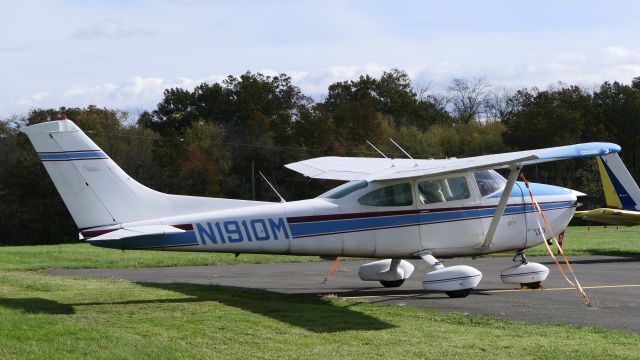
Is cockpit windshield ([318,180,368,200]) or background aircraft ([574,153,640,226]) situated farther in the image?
background aircraft ([574,153,640,226])

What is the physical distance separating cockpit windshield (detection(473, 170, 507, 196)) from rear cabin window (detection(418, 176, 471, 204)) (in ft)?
0.90

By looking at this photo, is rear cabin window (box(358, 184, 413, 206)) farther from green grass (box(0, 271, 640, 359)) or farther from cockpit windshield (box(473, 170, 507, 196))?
green grass (box(0, 271, 640, 359))

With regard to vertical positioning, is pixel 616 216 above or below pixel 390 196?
below

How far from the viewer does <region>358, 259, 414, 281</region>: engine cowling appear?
632 inches

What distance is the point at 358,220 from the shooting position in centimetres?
1438

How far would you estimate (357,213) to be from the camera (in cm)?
1438

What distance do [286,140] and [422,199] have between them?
4736cm

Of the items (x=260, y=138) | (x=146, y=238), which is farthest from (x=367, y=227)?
(x=260, y=138)

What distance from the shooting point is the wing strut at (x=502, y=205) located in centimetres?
1405

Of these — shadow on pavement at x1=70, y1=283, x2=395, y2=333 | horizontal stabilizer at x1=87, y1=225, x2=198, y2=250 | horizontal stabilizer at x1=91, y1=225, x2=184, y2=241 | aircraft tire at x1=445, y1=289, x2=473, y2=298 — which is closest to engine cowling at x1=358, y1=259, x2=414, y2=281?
shadow on pavement at x1=70, y1=283, x2=395, y2=333

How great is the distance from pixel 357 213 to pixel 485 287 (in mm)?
3368

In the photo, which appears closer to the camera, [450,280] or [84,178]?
[84,178]

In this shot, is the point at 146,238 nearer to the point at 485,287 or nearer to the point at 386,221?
the point at 386,221

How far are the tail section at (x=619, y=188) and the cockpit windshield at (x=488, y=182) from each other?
33.6 ft
